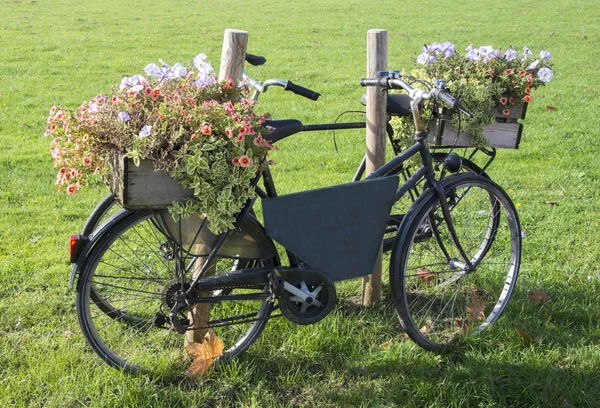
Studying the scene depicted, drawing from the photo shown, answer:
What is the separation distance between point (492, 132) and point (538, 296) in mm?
1117

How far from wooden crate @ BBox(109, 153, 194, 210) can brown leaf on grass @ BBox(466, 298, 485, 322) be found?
1980 mm

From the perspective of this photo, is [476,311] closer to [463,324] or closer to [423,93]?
[463,324]

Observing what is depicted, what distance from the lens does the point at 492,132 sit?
3816mm

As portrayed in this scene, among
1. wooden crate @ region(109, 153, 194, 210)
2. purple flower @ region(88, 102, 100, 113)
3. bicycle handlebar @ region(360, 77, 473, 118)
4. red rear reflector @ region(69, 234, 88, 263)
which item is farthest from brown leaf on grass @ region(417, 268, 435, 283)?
purple flower @ region(88, 102, 100, 113)

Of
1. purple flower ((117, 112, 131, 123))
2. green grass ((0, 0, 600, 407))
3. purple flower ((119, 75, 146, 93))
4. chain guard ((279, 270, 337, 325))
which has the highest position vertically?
purple flower ((119, 75, 146, 93))

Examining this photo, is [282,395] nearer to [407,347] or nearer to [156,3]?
[407,347]

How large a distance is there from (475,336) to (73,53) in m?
10.8

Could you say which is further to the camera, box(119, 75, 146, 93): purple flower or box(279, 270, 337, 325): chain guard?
box(279, 270, 337, 325): chain guard

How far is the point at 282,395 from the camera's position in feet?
10.7

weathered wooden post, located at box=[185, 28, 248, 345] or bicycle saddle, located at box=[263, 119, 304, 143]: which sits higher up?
weathered wooden post, located at box=[185, 28, 248, 345]

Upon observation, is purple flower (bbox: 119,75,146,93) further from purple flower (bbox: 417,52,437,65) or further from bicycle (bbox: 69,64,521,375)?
purple flower (bbox: 417,52,437,65)

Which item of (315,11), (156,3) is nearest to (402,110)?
(315,11)

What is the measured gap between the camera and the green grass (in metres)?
3.24

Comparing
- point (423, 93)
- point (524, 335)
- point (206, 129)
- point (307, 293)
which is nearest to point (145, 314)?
point (307, 293)
